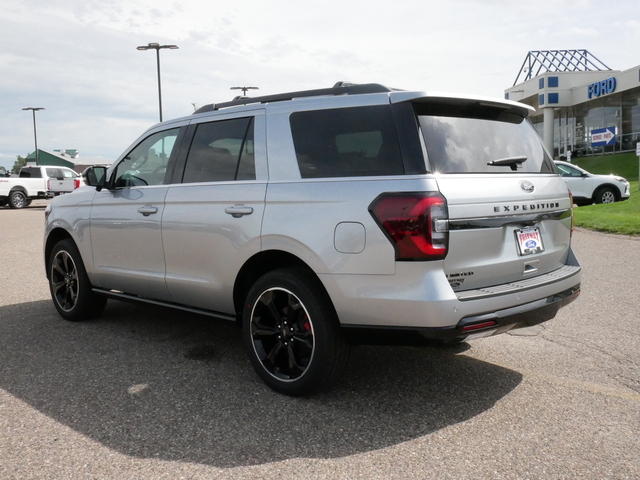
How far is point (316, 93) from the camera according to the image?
420 centimetres

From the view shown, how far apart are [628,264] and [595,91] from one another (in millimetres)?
42813

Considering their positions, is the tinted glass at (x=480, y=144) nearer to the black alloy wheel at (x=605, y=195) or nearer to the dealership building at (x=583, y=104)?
the black alloy wheel at (x=605, y=195)

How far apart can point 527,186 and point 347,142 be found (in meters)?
1.15

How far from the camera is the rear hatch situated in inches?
138

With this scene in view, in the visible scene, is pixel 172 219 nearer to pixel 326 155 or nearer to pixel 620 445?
pixel 326 155

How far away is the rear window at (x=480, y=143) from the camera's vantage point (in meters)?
3.62

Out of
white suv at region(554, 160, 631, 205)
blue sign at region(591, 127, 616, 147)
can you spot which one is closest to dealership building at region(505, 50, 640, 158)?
blue sign at region(591, 127, 616, 147)

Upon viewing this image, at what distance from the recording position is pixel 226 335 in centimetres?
556

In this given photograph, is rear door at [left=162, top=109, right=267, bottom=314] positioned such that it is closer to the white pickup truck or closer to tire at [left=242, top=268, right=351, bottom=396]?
tire at [left=242, top=268, right=351, bottom=396]

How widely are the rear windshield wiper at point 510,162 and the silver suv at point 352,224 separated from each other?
10 mm

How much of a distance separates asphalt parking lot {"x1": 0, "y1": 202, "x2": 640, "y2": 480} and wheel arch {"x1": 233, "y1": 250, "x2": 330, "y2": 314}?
58cm

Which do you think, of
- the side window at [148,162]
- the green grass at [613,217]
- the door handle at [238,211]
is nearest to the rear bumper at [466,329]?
the door handle at [238,211]

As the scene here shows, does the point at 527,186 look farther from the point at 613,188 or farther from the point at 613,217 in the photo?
the point at 613,188

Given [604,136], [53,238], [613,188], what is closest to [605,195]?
[613,188]
